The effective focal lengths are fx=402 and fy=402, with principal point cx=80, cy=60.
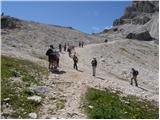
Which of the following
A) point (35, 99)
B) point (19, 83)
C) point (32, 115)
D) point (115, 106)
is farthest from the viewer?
point (19, 83)

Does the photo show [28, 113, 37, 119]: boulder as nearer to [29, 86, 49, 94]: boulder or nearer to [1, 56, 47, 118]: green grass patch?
[1, 56, 47, 118]: green grass patch

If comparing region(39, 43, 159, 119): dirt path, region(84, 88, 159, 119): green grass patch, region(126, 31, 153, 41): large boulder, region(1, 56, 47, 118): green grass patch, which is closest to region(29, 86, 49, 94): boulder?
region(39, 43, 159, 119): dirt path

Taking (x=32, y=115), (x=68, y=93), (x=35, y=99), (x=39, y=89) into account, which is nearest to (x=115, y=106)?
(x=68, y=93)

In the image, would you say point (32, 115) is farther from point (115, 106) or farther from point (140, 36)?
point (140, 36)

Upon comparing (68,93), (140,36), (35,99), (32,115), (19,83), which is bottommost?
(32,115)

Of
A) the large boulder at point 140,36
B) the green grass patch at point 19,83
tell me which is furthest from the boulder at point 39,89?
the large boulder at point 140,36

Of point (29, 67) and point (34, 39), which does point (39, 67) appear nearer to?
point (29, 67)
